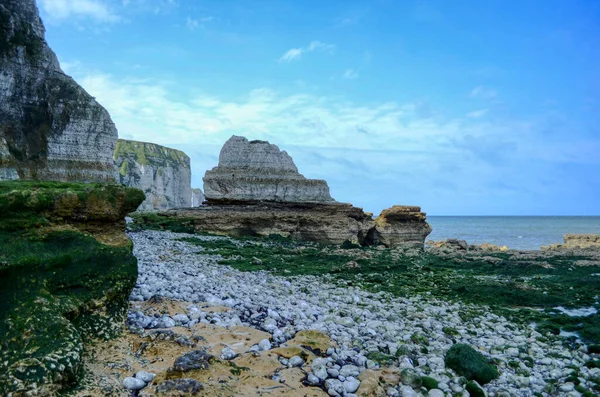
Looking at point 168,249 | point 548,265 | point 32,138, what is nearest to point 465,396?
point 168,249

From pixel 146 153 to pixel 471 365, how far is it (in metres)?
73.1

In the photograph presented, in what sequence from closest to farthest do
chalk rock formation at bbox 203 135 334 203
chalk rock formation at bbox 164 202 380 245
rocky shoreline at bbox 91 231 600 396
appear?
rocky shoreline at bbox 91 231 600 396, chalk rock formation at bbox 164 202 380 245, chalk rock formation at bbox 203 135 334 203

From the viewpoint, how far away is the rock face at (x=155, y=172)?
67125 mm

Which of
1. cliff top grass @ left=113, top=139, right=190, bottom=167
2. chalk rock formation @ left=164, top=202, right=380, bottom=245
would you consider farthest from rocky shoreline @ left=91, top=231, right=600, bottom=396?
cliff top grass @ left=113, top=139, right=190, bottom=167

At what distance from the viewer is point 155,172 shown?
70.3 meters

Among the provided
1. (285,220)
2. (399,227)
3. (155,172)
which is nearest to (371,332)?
(285,220)

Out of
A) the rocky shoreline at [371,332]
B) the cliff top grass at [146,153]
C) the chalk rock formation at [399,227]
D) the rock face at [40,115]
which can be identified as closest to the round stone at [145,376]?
the rocky shoreline at [371,332]

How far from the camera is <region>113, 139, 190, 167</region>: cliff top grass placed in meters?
69.4

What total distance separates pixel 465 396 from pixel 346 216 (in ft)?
78.2

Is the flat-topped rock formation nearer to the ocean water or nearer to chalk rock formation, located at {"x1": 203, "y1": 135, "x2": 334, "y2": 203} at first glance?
chalk rock formation, located at {"x1": 203, "y1": 135, "x2": 334, "y2": 203}

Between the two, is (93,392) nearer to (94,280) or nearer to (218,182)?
(94,280)

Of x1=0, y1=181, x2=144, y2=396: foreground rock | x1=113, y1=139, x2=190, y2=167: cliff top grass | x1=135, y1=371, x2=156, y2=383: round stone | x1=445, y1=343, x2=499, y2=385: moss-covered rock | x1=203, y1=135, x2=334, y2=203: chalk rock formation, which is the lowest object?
x1=445, y1=343, x2=499, y2=385: moss-covered rock

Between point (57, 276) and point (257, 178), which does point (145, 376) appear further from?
point (257, 178)

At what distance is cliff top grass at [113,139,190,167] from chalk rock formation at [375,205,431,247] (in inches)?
1992
